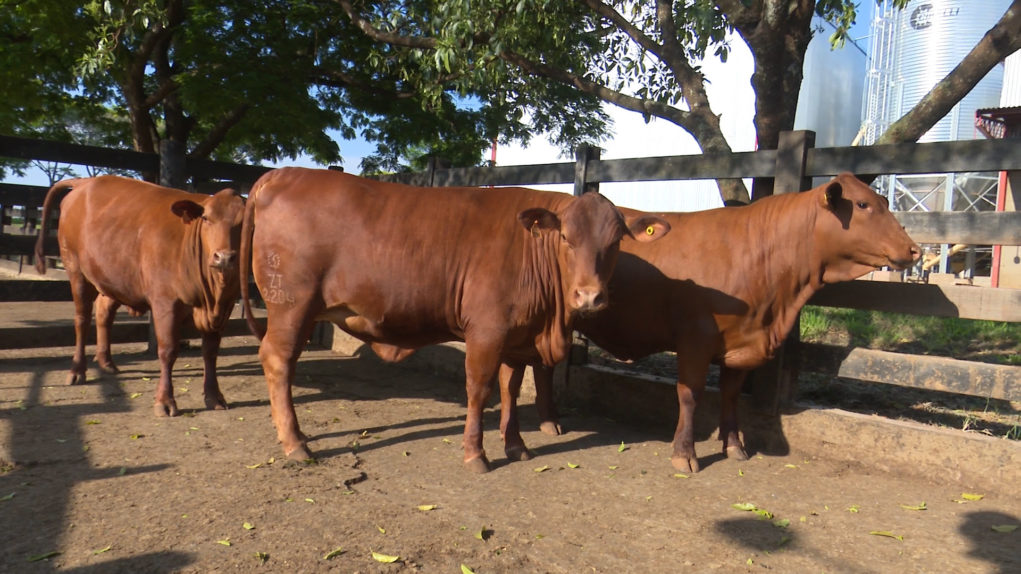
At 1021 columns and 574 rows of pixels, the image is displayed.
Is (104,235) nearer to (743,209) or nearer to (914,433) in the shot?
(743,209)

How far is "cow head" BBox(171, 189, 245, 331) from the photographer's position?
5.37 meters

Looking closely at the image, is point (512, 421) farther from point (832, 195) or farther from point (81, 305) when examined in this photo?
point (81, 305)

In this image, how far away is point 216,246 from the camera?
538cm

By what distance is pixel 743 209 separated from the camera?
5.05 metres

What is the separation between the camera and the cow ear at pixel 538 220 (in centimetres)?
441

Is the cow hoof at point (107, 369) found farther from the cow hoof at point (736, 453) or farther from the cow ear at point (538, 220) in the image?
the cow hoof at point (736, 453)

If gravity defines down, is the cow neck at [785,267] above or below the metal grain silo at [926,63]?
below

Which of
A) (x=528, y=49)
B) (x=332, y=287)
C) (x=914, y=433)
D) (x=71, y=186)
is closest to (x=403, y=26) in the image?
(x=528, y=49)

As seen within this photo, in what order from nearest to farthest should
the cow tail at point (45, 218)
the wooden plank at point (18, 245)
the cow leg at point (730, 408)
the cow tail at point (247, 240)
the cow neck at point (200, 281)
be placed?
the cow tail at point (247, 240)
the cow leg at point (730, 408)
the cow neck at point (200, 281)
the cow tail at point (45, 218)
the wooden plank at point (18, 245)

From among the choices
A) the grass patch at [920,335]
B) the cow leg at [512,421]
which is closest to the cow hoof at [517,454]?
the cow leg at [512,421]

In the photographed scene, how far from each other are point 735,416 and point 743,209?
56.5 inches

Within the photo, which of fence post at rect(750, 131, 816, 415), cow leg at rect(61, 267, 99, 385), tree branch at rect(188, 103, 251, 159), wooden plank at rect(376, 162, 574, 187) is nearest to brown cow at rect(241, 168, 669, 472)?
fence post at rect(750, 131, 816, 415)

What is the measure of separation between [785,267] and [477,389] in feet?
7.04

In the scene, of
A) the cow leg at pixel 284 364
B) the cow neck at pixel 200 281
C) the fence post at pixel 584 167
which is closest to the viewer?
the cow leg at pixel 284 364
